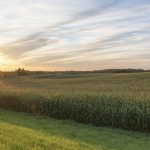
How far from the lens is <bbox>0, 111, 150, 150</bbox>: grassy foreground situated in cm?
1120

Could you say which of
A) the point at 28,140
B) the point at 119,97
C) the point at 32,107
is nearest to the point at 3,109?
the point at 32,107

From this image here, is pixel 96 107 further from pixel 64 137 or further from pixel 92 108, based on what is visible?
pixel 64 137

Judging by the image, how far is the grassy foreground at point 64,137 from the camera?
11.2 m

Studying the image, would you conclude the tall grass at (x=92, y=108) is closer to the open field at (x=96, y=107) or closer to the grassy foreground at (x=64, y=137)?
the open field at (x=96, y=107)

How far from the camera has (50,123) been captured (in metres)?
21.3

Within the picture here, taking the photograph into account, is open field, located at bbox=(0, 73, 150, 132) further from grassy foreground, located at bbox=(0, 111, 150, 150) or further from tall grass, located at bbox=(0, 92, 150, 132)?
grassy foreground, located at bbox=(0, 111, 150, 150)

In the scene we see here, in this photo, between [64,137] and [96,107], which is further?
[96,107]

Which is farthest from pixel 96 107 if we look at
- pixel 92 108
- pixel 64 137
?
pixel 64 137

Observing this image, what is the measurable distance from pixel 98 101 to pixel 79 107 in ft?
3.87

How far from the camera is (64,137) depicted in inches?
605

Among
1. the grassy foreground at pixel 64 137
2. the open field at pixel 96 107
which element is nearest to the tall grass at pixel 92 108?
the open field at pixel 96 107

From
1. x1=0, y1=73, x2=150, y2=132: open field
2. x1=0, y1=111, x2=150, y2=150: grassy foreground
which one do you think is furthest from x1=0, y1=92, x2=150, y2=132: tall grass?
x1=0, y1=111, x2=150, y2=150: grassy foreground

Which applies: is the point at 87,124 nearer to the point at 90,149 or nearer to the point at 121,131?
the point at 121,131

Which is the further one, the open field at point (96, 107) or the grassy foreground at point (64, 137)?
the open field at point (96, 107)
